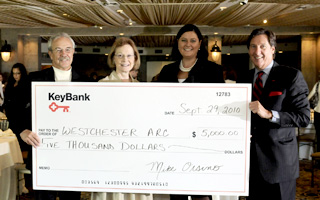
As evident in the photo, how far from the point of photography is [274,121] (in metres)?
1.72

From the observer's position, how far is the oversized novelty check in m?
1.78

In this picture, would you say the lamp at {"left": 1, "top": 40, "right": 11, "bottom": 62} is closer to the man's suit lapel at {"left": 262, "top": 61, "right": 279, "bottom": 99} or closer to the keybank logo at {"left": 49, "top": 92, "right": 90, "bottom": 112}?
the keybank logo at {"left": 49, "top": 92, "right": 90, "bottom": 112}

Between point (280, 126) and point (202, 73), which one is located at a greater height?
point (202, 73)

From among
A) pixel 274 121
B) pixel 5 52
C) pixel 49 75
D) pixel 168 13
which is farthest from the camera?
pixel 5 52

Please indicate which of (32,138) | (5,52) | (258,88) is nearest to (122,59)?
(32,138)

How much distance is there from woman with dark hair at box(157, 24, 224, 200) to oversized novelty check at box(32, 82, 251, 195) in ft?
0.76

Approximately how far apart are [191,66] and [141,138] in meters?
0.62

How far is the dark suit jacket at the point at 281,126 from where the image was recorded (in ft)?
5.80

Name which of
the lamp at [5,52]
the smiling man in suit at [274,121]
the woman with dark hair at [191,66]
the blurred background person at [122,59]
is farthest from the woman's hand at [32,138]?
the lamp at [5,52]

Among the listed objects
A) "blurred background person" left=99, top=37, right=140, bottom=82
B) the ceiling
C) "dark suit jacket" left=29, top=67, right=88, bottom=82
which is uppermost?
the ceiling

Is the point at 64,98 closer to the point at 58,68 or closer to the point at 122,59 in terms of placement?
the point at 58,68

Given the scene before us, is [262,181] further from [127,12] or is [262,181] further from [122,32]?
[122,32]

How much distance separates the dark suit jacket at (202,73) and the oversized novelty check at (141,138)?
0.22 m

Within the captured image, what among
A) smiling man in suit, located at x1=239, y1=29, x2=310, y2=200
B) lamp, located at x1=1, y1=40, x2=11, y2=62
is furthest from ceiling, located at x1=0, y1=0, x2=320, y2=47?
smiling man in suit, located at x1=239, y1=29, x2=310, y2=200
